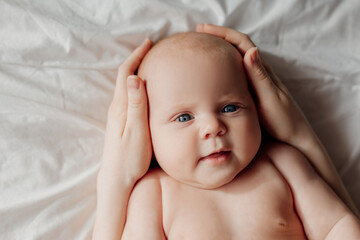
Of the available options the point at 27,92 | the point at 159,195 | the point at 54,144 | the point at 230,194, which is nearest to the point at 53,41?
the point at 27,92

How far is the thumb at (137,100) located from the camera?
4.20 ft

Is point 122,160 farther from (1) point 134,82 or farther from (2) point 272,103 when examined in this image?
(2) point 272,103

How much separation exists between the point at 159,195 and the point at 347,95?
76 cm

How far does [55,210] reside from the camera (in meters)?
1.34

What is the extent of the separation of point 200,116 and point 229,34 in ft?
1.19

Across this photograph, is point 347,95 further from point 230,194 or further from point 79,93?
point 79,93

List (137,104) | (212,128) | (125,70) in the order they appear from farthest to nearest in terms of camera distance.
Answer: (125,70) < (137,104) < (212,128)

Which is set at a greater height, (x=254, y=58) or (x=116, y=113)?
(x=254, y=58)

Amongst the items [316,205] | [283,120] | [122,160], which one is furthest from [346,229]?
[122,160]

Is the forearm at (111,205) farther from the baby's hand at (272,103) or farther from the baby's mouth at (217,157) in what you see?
the baby's hand at (272,103)

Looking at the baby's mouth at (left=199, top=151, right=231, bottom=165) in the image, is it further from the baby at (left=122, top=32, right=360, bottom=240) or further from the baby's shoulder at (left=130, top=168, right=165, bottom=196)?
the baby's shoulder at (left=130, top=168, right=165, bottom=196)

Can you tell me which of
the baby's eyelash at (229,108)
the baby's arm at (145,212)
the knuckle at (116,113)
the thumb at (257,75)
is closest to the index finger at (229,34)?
the thumb at (257,75)

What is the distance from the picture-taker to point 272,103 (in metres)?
1.37

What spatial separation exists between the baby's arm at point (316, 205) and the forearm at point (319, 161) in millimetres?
55
